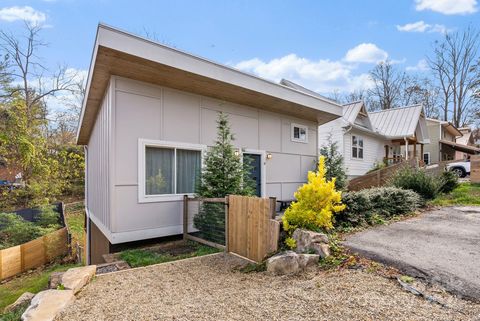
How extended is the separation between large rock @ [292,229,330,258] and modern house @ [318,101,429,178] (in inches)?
390

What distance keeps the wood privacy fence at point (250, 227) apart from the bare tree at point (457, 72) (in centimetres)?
3021

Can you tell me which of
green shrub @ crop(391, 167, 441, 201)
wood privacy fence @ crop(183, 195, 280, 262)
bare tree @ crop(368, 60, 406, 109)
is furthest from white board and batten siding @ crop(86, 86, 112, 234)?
bare tree @ crop(368, 60, 406, 109)

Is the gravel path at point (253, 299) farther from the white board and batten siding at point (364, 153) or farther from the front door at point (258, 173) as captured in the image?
the white board and batten siding at point (364, 153)

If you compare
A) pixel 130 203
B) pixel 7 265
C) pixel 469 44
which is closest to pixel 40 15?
pixel 7 265

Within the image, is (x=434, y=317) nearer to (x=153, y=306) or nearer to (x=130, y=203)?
(x=153, y=306)

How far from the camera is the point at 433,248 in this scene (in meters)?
4.18

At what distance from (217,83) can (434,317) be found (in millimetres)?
5307

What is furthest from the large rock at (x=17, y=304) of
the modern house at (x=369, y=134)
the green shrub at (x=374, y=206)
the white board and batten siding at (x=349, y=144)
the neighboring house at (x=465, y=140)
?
the neighboring house at (x=465, y=140)

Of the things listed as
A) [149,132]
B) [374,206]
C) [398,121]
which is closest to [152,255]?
[149,132]

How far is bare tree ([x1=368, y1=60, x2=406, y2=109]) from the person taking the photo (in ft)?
94.2

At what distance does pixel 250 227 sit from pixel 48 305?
2.66 m

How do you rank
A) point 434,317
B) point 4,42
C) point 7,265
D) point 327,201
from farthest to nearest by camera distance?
point 4,42, point 7,265, point 327,201, point 434,317

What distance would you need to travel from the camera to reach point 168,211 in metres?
6.12

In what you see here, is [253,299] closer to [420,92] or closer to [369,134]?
[369,134]
